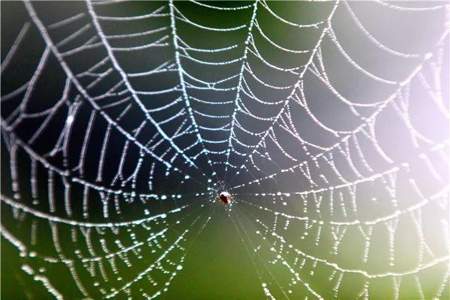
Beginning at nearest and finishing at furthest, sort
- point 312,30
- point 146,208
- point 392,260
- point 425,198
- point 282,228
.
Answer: point 425,198 < point 392,260 < point 146,208 < point 282,228 < point 312,30

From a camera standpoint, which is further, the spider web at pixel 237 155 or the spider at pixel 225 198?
the spider at pixel 225 198

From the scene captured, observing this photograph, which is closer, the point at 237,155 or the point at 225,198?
the point at 225,198

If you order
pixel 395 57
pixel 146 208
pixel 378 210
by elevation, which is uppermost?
pixel 395 57

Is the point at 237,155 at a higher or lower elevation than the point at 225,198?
higher

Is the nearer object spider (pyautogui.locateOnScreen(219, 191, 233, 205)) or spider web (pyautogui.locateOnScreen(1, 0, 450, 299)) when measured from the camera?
spider web (pyautogui.locateOnScreen(1, 0, 450, 299))

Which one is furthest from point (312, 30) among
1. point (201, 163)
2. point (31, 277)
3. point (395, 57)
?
point (31, 277)

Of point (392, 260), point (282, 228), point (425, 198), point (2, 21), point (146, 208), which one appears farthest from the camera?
point (282, 228)

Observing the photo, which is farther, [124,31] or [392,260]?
[124,31]

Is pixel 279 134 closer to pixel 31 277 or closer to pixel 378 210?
pixel 378 210
